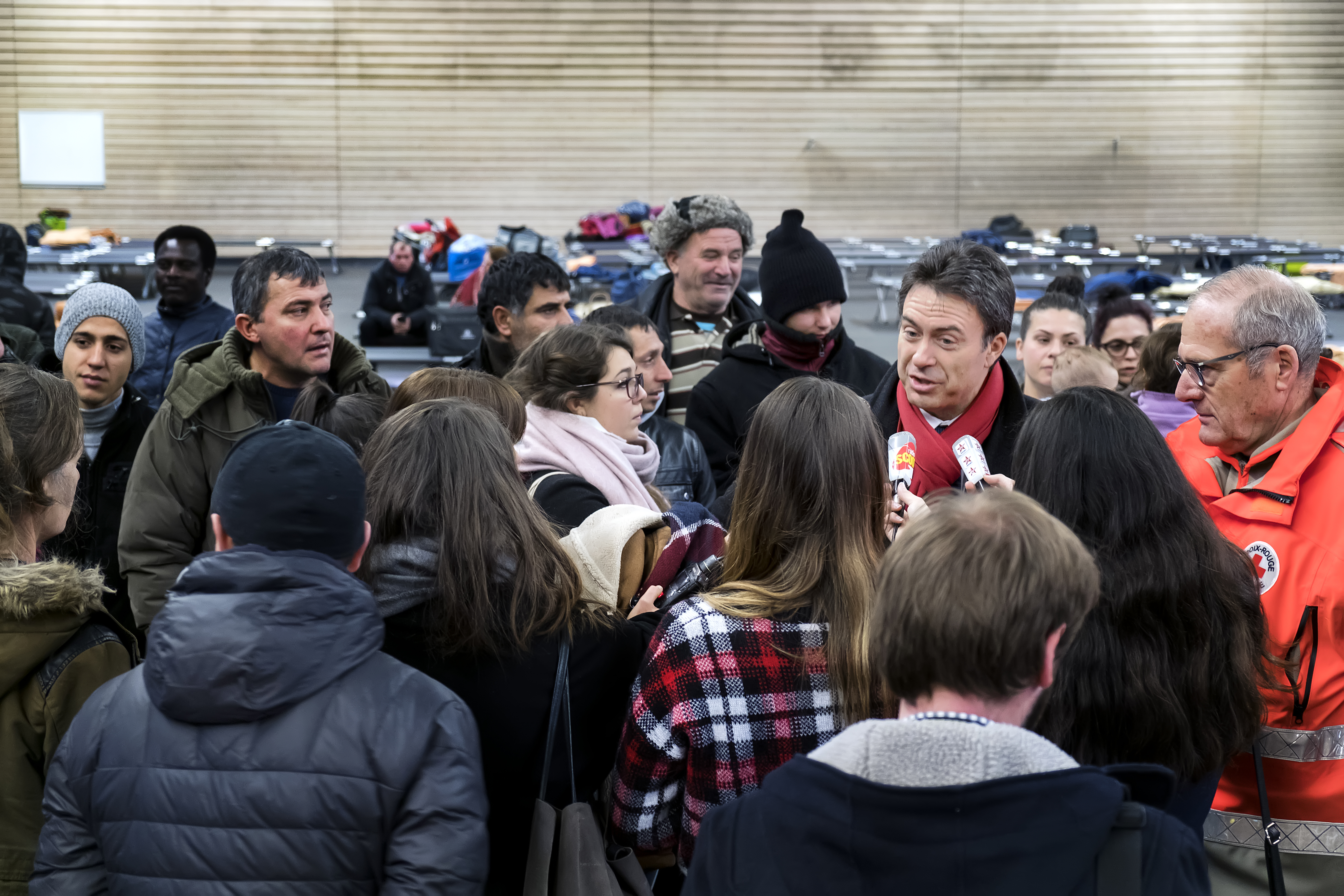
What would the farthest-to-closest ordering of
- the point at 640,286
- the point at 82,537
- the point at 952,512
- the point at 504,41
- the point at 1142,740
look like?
the point at 504,41, the point at 640,286, the point at 82,537, the point at 1142,740, the point at 952,512

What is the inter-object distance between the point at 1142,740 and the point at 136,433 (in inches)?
117

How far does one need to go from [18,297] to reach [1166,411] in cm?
487

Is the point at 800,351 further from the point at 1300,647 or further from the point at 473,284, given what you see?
the point at 473,284

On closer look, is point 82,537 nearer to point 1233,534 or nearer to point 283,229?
point 1233,534

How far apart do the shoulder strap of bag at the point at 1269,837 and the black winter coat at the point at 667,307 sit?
2613 millimetres

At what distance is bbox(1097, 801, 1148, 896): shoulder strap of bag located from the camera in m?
1.08

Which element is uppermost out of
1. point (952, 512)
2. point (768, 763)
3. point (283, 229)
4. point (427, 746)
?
point (283, 229)

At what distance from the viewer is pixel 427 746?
1438mm

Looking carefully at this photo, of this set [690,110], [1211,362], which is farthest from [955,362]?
[690,110]

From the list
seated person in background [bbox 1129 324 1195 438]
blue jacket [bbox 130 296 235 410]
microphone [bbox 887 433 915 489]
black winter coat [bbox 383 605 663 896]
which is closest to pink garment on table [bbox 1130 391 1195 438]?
seated person in background [bbox 1129 324 1195 438]

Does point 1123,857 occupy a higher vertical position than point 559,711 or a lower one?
higher

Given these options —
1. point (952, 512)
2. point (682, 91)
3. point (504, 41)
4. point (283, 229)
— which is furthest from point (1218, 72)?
point (952, 512)

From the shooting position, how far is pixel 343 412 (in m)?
2.53

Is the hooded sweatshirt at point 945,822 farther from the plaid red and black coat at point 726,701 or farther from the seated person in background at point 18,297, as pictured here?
the seated person in background at point 18,297
